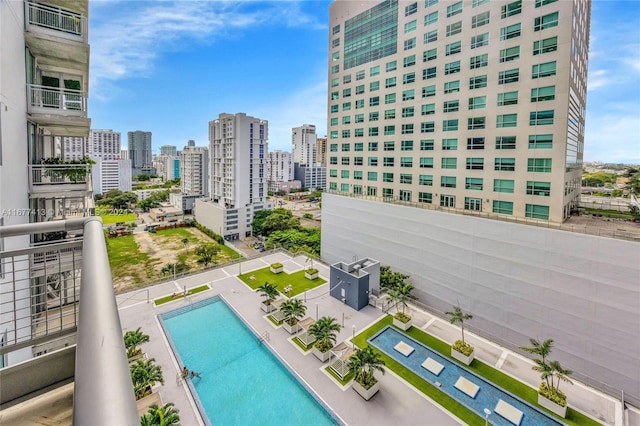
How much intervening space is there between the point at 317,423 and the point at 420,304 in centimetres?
1274

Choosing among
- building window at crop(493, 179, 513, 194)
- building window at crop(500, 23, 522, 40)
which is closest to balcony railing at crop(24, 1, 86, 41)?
building window at crop(500, 23, 522, 40)

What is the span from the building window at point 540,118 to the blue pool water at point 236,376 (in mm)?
20415

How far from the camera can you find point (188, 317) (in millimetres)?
20969

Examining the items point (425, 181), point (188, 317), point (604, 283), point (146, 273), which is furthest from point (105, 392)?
point (146, 273)

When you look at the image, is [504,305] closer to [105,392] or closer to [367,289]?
[367,289]

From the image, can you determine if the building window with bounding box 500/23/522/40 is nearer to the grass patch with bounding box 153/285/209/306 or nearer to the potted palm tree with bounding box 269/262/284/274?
the potted palm tree with bounding box 269/262/284/274

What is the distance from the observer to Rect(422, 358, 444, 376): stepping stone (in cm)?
1592

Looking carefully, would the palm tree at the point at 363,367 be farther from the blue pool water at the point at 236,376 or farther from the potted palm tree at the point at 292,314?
the potted palm tree at the point at 292,314

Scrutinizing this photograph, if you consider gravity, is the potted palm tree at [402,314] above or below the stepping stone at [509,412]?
above

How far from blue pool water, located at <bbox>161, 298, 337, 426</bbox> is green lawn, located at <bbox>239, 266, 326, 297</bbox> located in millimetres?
4969

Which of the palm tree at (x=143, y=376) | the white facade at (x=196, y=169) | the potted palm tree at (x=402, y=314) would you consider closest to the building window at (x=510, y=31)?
the potted palm tree at (x=402, y=314)

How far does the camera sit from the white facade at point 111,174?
88.0 m

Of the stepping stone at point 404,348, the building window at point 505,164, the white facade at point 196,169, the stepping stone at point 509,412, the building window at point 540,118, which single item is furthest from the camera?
the white facade at point 196,169

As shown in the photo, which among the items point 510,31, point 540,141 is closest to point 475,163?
point 540,141
